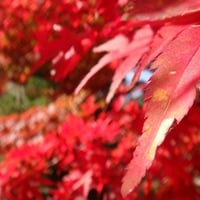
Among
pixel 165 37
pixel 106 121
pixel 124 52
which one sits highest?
pixel 165 37

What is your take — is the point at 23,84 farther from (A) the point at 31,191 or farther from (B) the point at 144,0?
(B) the point at 144,0

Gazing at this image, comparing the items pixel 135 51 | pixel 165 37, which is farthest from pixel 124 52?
pixel 165 37

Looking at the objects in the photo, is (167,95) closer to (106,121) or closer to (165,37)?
(165,37)

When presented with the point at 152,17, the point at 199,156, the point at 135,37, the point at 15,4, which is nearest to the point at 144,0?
the point at 152,17

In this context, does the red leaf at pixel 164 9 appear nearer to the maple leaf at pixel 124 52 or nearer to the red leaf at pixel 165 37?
the red leaf at pixel 165 37

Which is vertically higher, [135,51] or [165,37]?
[165,37]

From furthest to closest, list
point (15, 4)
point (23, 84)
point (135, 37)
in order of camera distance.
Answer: point (23, 84), point (15, 4), point (135, 37)

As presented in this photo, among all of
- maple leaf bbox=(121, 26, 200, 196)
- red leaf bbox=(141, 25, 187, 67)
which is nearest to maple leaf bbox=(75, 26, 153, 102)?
red leaf bbox=(141, 25, 187, 67)

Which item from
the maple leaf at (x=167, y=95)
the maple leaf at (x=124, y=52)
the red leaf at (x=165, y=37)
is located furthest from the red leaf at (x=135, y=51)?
the maple leaf at (x=167, y=95)
